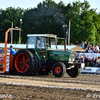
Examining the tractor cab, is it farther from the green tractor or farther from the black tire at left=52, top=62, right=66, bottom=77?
the black tire at left=52, top=62, right=66, bottom=77

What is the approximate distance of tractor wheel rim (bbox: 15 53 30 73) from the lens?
11961mm

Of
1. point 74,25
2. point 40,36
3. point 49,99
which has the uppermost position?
point 74,25

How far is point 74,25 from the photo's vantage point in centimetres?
4712

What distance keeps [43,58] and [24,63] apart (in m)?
1.03

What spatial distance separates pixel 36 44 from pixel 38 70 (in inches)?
52.0

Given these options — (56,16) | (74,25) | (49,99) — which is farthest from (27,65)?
(56,16)

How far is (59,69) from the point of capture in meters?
11.2

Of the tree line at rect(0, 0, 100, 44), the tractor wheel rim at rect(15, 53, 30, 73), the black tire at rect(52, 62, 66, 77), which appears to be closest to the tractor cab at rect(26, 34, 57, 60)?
the tractor wheel rim at rect(15, 53, 30, 73)

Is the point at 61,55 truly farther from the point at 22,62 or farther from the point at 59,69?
the point at 22,62

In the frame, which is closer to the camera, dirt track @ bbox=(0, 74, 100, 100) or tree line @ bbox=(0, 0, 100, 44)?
dirt track @ bbox=(0, 74, 100, 100)

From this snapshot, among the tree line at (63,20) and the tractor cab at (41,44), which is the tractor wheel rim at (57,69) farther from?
the tree line at (63,20)

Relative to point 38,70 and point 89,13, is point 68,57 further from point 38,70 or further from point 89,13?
point 89,13

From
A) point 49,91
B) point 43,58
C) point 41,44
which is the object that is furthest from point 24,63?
point 49,91

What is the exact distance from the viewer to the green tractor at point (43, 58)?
11.5 m
